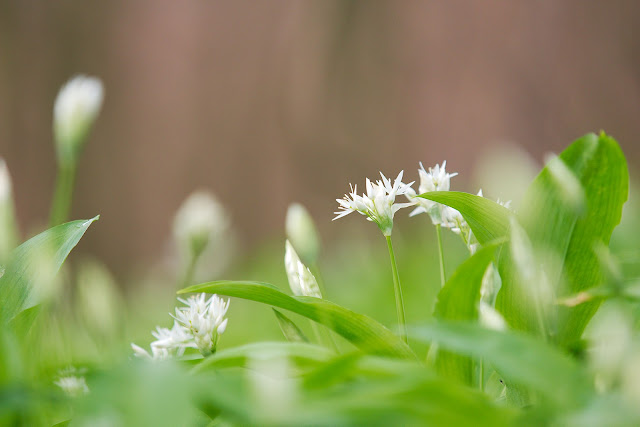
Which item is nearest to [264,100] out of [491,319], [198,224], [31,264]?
[198,224]

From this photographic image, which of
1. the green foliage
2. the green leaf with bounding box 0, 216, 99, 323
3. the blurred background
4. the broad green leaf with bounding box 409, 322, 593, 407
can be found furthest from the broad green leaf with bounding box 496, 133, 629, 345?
the blurred background

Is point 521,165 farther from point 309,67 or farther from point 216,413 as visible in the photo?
point 309,67

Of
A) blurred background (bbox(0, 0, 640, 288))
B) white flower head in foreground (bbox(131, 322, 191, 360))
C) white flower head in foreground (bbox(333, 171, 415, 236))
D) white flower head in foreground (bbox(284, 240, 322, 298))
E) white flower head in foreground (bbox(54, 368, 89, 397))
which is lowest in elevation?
white flower head in foreground (bbox(54, 368, 89, 397))

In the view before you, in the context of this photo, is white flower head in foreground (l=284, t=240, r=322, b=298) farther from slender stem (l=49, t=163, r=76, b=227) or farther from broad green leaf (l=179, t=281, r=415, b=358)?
slender stem (l=49, t=163, r=76, b=227)

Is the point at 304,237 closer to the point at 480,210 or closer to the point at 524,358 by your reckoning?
the point at 480,210

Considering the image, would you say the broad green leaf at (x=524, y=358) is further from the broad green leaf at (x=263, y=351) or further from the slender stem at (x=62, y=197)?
the slender stem at (x=62, y=197)

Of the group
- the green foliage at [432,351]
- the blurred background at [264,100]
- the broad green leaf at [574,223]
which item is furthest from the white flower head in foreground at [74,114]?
the blurred background at [264,100]
